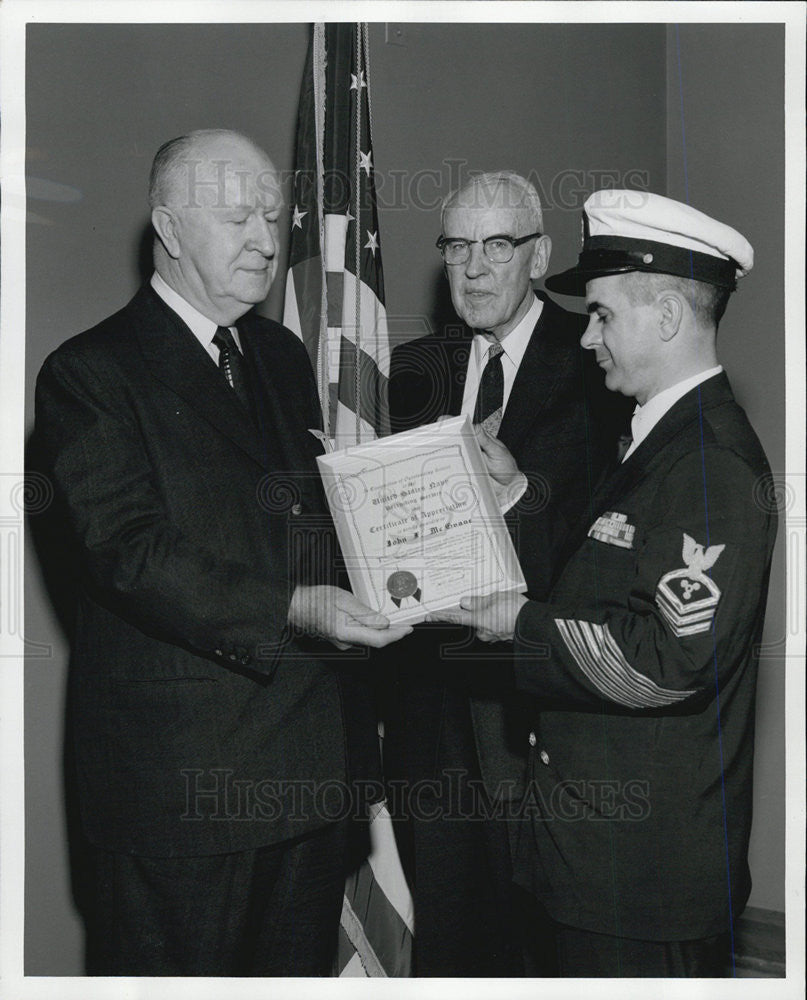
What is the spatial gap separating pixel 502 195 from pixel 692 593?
56.6 inches

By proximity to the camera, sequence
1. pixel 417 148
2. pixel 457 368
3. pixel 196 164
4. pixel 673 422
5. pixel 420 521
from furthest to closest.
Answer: pixel 417 148 → pixel 457 368 → pixel 196 164 → pixel 420 521 → pixel 673 422

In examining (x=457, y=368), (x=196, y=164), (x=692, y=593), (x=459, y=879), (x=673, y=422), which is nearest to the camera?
(x=692, y=593)

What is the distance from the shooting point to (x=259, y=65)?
343 cm

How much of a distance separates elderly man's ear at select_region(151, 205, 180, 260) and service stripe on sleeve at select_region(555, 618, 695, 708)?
1.34 metres

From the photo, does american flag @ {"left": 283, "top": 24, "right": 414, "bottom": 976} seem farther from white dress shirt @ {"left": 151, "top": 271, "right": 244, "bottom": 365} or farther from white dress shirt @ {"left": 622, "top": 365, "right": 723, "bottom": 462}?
white dress shirt @ {"left": 622, "top": 365, "right": 723, "bottom": 462}

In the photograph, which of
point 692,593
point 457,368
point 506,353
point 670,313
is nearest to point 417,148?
point 457,368

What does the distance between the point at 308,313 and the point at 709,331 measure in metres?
1.41

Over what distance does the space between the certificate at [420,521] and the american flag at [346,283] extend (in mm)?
830

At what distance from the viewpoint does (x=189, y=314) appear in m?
2.72

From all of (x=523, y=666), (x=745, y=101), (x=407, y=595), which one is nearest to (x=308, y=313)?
(x=407, y=595)

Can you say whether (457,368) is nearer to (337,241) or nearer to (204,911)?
(337,241)

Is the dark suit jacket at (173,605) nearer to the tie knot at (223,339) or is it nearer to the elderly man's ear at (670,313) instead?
the tie knot at (223,339)

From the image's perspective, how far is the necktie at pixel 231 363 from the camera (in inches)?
108

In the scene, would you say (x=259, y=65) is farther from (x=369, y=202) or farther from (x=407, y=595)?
(x=407, y=595)
